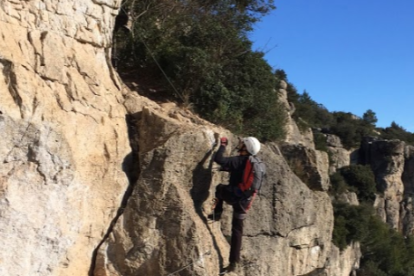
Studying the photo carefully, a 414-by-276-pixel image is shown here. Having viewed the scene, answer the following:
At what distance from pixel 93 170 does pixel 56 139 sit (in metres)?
0.85

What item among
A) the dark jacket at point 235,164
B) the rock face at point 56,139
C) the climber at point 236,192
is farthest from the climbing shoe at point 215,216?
the rock face at point 56,139

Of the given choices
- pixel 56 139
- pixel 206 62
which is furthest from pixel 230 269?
Result: pixel 206 62

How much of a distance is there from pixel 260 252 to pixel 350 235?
57.1 feet

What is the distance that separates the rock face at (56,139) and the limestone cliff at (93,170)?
0.05 ft

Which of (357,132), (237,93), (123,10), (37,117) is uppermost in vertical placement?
(357,132)

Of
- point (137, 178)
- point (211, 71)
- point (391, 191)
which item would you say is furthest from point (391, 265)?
point (137, 178)

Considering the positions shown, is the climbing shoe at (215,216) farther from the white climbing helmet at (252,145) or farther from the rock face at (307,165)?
the rock face at (307,165)

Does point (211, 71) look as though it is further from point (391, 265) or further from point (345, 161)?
point (345, 161)

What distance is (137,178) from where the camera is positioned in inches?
340

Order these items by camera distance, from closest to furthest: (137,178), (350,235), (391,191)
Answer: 1. (137,178)
2. (350,235)
3. (391,191)

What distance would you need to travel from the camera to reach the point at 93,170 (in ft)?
26.6

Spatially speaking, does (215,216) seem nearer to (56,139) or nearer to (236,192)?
(236,192)

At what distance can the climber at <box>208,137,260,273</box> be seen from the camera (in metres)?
8.16

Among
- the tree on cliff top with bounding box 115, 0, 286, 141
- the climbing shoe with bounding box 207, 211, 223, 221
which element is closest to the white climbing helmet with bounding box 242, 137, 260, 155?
the climbing shoe with bounding box 207, 211, 223, 221
